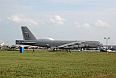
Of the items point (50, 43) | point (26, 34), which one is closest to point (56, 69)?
point (26, 34)

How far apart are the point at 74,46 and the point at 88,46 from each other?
22.4ft

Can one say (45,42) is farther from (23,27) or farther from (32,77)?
(32,77)

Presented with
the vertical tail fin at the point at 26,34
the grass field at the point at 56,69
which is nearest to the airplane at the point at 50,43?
the vertical tail fin at the point at 26,34

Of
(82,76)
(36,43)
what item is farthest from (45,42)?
Answer: (82,76)

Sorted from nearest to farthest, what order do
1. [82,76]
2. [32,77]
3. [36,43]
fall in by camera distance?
[32,77] < [82,76] < [36,43]

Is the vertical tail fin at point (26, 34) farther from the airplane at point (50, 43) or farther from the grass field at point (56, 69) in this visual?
the grass field at point (56, 69)

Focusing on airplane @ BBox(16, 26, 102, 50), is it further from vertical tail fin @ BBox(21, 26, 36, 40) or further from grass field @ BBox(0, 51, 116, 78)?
grass field @ BBox(0, 51, 116, 78)

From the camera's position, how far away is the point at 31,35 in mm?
158375

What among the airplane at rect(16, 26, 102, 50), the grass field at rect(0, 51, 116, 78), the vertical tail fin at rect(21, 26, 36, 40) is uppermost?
the vertical tail fin at rect(21, 26, 36, 40)

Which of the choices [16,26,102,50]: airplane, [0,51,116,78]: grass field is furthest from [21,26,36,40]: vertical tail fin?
[0,51,116,78]: grass field

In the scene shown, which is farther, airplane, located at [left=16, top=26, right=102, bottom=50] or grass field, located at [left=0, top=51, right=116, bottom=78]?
airplane, located at [left=16, top=26, right=102, bottom=50]

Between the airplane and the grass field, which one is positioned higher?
the airplane

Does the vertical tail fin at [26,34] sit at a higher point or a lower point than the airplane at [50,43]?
higher

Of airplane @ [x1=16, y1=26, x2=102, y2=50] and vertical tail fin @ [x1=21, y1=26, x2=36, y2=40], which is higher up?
vertical tail fin @ [x1=21, y1=26, x2=36, y2=40]
